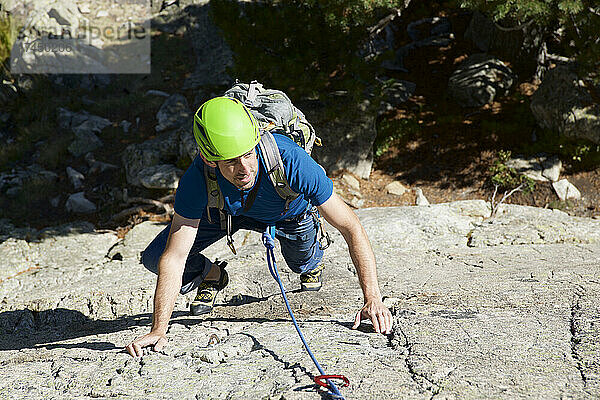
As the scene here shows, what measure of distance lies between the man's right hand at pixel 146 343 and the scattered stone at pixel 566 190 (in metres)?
6.91

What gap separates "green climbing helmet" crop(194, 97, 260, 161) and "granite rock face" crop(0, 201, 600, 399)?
4.10 ft

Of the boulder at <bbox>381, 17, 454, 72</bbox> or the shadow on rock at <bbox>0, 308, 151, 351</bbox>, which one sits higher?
the boulder at <bbox>381, 17, 454, 72</bbox>

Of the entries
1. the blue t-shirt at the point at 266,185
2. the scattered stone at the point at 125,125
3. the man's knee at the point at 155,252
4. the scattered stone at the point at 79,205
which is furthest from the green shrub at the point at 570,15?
the scattered stone at the point at 125,125

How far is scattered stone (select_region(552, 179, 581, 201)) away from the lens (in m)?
7.98

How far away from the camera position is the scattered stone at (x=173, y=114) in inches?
430

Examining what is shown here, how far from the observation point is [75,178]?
10.0m

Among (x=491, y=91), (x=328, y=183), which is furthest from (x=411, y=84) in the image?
(x=328, y=183)

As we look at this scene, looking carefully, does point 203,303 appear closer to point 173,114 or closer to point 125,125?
point 173,114

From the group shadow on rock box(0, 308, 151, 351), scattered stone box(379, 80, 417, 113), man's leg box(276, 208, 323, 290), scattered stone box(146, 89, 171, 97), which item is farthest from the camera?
scattered stone box(146, 89, 171, 97)

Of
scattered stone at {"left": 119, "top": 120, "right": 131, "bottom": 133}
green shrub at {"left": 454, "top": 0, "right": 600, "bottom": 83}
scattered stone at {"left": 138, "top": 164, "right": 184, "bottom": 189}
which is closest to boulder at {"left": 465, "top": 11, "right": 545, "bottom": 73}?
green shrub at {"left": 454, "top": 0, "right": 600, "bottom": 83}

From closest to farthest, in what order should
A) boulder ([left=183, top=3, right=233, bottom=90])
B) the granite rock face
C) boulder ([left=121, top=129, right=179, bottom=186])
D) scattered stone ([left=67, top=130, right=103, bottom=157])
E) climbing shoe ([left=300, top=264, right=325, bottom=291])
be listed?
the granite rock face
climbing shoe ([left=300, top=264, right=325, bottom=291])
boulder ([left=121, top=129, right=179, bottom=186])
scattered stone ([left=67, top=130, right=103, bottom=157])
boulder ([left=183, top=3, right=233, bottom=90])

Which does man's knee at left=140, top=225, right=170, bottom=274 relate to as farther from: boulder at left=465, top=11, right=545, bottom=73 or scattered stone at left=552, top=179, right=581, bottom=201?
boulder at left=465, top=11, right=545, bottom=73

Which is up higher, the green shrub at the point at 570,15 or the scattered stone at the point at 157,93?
the green shrub at the point at 570,15

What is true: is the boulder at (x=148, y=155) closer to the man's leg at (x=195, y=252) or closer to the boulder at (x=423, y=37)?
the boulder at (x=423, y=37)
